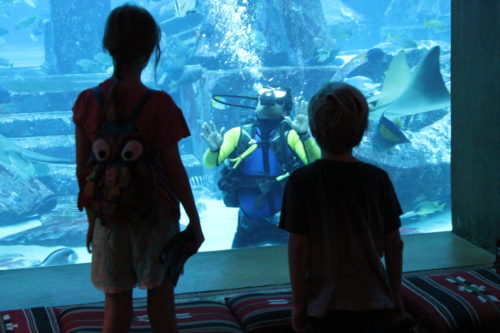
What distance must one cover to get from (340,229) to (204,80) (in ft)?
23.2

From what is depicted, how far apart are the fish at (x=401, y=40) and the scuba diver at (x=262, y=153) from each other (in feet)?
19.7

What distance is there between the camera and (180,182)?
1.62m

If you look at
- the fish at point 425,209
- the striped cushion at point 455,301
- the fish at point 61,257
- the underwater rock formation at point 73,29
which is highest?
the underwater rock formation at point 73,29

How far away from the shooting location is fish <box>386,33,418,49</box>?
1080 cm

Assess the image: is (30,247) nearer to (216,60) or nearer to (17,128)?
(17,128)

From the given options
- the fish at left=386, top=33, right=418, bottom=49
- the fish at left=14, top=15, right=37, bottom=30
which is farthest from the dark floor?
→ the fish at left=386, top=33, right=418, bottom=49

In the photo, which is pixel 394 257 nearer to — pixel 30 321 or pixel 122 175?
pixel 122 175

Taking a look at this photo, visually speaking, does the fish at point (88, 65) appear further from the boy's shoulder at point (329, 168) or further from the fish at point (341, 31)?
the boy's shoulder at point (329, 168)

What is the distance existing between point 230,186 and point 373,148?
15.1 feet

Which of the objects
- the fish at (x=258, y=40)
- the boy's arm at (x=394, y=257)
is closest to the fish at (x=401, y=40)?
the fish at (x=258, y=40)

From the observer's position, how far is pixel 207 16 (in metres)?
8.04

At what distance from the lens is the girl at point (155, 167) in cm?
157

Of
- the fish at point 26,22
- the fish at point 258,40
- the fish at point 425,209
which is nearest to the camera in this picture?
the fish at point 258,40

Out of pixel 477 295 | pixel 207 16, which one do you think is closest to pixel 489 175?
pixel 477 295
